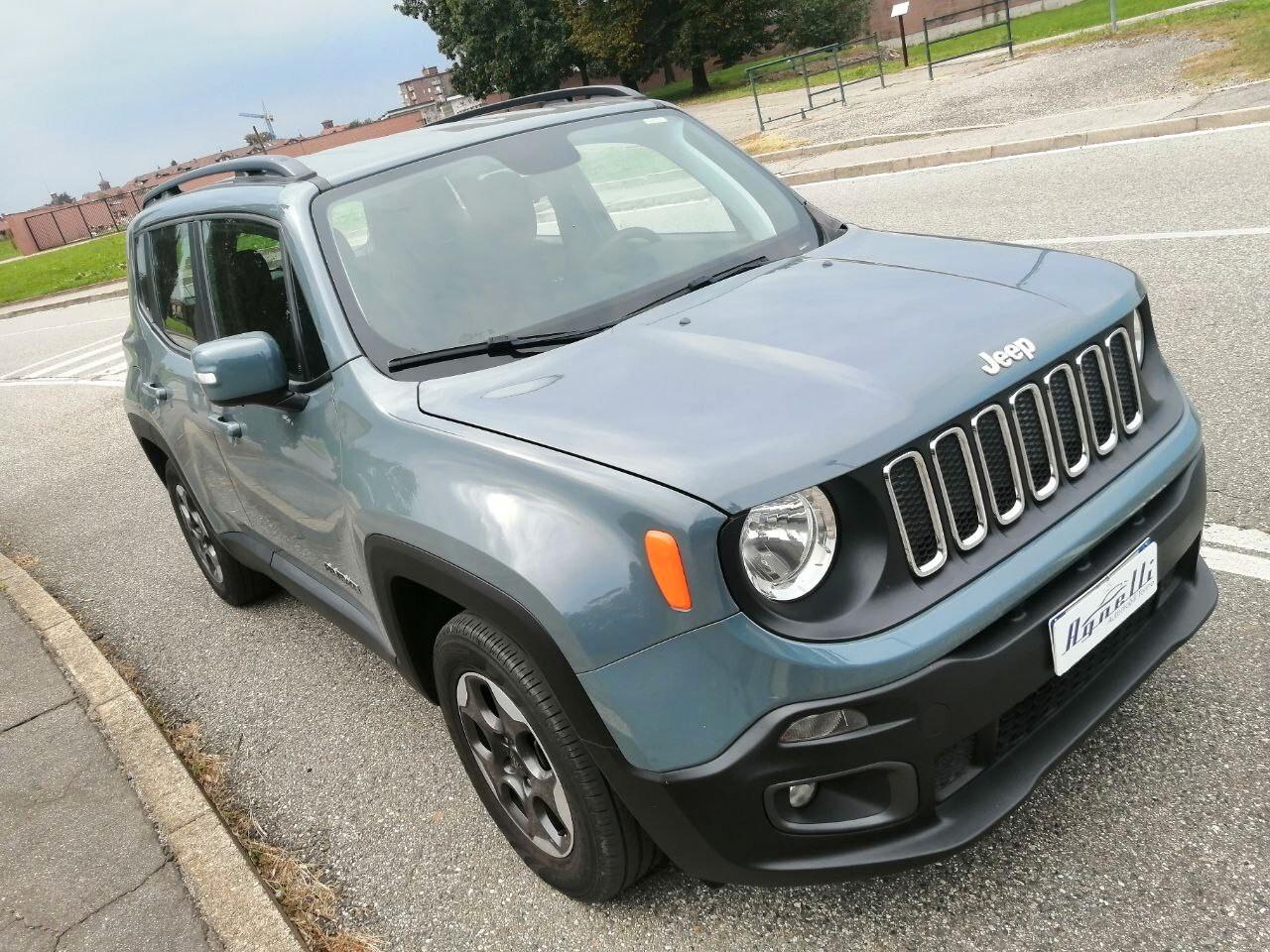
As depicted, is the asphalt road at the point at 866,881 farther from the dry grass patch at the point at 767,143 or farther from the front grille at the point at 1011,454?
the dry grass patch at the point at 767,143

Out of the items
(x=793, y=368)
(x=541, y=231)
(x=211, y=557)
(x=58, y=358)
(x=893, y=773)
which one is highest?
(x=541, y=231)

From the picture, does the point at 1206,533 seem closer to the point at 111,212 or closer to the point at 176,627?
the point at 176,627

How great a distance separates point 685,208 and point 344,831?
226cm

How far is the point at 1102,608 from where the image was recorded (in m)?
2.32

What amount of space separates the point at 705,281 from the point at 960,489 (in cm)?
118

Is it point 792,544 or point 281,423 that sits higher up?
point 281,423

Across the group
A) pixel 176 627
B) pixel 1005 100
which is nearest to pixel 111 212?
pixel 1005 100

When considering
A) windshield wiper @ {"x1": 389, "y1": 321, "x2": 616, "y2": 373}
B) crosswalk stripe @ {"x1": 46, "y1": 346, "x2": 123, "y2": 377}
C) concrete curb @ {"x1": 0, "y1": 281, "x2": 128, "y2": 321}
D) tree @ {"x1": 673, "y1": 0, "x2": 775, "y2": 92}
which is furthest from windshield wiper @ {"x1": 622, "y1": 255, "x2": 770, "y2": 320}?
tree @ {"x1": 673, "y1": 0, "x2": 775, "y2": 92}

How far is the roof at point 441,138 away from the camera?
338 centimetres

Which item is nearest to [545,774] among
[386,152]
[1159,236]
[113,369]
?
[386,152]

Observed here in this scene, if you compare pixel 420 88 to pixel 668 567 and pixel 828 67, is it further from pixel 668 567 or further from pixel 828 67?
pixel 668 567

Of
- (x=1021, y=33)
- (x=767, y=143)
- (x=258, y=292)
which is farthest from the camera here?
(x=1021, y=33)

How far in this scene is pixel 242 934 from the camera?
2902 mm

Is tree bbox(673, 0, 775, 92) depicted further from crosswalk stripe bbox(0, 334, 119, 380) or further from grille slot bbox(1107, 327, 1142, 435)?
grille slot bbox(1107, 327, 1142, 435)
